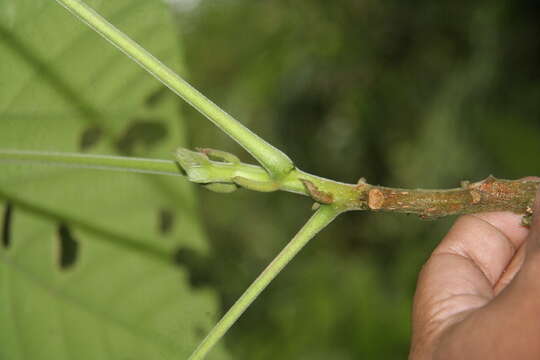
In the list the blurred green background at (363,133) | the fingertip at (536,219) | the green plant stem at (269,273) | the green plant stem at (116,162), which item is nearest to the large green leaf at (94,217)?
the green plant stem at (116,162)

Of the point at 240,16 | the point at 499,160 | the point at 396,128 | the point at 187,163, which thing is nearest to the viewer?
the point at 187,163

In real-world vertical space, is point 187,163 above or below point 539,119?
below

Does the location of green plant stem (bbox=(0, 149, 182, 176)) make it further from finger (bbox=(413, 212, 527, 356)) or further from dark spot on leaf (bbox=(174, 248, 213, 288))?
dark spot on leaf (bbox=(174, 248, 213, 288))

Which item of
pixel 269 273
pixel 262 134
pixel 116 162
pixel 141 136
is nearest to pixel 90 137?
pixel 141 136

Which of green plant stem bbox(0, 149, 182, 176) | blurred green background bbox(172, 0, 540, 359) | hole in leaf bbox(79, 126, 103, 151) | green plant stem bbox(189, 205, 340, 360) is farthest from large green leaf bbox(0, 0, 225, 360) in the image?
blurred green background bbox(172, 0, 540, 359)

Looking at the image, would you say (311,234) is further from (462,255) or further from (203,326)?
(203,326)

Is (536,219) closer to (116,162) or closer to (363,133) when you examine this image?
(116,162)

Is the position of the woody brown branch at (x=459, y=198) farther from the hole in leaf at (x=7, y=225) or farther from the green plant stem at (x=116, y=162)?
the hole in leaf at (x=7, y=225)

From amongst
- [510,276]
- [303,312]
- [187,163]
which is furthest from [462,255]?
[303,312]
